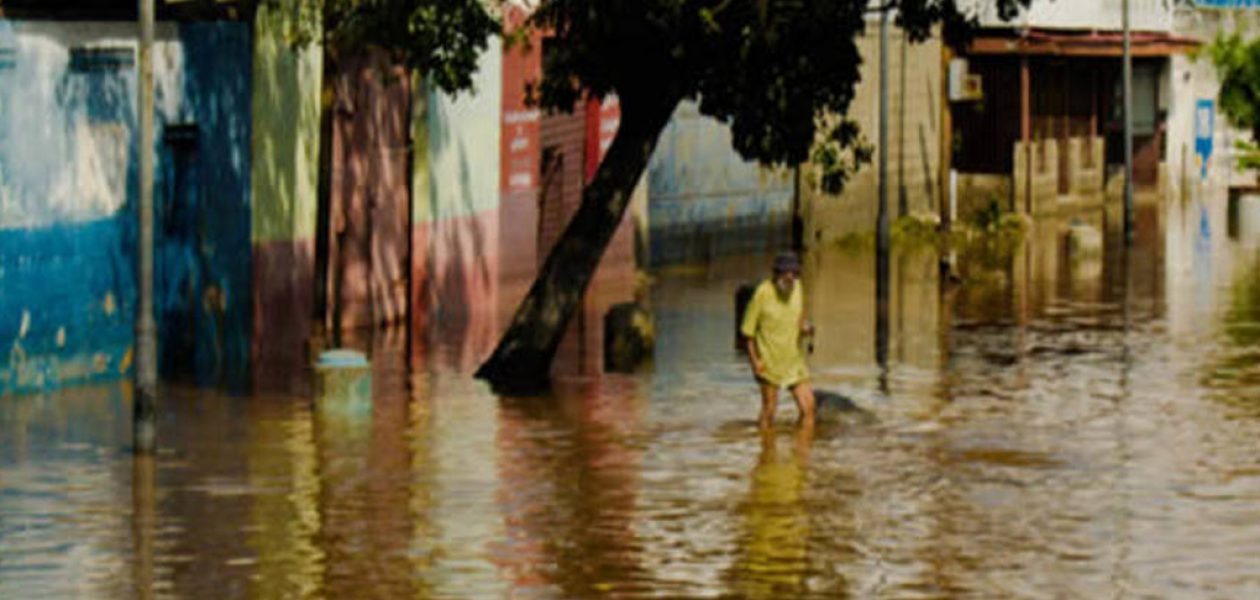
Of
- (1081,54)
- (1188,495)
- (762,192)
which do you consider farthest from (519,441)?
(1081,54)

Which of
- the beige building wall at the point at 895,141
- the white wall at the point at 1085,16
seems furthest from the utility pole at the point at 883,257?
the white wall at the point at 1085,16

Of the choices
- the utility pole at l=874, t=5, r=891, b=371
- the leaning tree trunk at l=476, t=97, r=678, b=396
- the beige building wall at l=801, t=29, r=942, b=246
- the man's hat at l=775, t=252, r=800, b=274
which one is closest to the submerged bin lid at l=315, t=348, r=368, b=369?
the leaning tree trunk at l=476, t=97, r=678, b=396

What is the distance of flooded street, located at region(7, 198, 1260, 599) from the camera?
62.6 ft

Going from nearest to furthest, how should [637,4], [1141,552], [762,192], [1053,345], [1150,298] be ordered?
[1141,552], [637,4], [1053,345], [1150,298], [762,192]

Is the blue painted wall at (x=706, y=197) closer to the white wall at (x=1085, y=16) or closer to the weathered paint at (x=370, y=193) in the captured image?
the white wall at (x=1085, y=16)

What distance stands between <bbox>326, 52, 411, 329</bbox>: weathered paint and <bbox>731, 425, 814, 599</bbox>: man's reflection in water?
1101cm

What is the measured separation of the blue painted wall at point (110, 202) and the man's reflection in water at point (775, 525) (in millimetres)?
7061

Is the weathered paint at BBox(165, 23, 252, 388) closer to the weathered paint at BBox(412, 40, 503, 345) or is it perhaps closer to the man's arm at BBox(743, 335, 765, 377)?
the weathered paint at BBox(412, 40, 503, 345)

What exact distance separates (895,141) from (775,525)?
133 ft

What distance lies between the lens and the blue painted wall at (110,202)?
93.6 feet

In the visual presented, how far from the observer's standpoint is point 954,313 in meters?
40.5

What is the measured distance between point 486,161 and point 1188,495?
19.5m

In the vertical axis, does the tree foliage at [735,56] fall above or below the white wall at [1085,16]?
below

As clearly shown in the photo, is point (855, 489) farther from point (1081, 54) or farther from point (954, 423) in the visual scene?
point (1081, 54)
